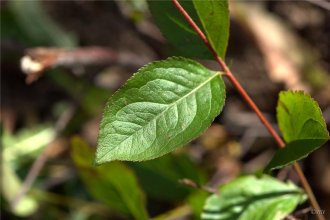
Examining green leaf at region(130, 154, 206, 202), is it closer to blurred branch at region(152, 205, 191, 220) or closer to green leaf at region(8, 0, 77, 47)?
blurred branch at region(152, 205, 191, 220)

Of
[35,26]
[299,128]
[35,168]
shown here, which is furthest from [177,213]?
[35,26]

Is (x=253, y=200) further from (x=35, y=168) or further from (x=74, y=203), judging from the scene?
(x=35, y=168)

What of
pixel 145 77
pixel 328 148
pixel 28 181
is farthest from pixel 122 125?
pixel 328 148

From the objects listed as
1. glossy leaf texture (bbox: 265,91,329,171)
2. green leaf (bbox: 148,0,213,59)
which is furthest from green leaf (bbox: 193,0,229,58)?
glossy leaf texture (bbox: 265,91,329,171)

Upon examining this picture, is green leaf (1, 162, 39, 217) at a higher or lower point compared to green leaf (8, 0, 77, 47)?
lower

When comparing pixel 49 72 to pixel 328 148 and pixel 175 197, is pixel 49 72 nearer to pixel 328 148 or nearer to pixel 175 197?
pixel 175 197

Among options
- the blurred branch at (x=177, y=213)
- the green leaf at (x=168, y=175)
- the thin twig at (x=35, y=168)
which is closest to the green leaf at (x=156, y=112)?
the green leaf at (x=168, y=175)
